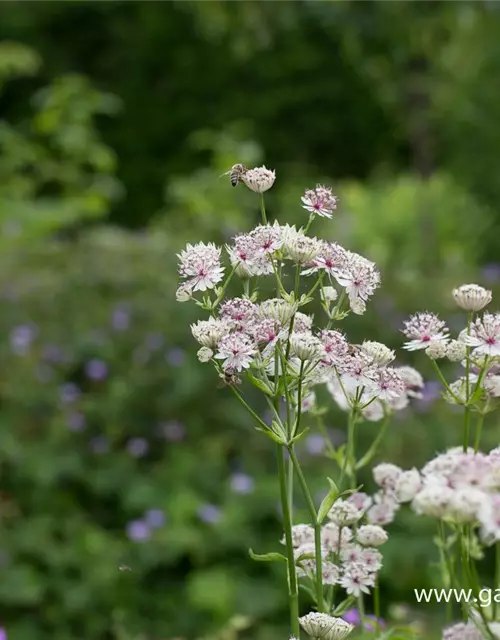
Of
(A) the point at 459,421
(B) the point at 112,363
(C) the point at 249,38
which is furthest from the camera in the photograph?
(C) the point at 249,38

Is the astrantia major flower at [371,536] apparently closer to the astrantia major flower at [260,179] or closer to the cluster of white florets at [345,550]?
the cluster of white florets at [345,550]

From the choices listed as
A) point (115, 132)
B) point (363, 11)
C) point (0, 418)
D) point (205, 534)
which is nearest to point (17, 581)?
point (205, 534)

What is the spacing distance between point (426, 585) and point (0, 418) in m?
1.37

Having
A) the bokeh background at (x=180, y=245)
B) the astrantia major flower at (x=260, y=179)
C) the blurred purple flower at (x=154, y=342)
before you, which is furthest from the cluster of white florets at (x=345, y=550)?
the blurred purple flower at (x=154, y=342)

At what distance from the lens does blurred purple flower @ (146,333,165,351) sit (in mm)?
3191

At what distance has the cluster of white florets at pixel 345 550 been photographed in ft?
3.27

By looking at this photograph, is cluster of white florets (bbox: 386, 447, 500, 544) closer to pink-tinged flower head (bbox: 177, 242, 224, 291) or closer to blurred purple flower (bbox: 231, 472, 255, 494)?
pink-tinged flower head (bbox: 177, 242, 224, 291)

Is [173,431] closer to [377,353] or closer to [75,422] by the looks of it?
[75,422]

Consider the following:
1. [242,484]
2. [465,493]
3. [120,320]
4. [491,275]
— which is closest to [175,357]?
[120,320]

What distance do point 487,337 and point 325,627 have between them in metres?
0.30

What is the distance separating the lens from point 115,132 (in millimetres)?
9898

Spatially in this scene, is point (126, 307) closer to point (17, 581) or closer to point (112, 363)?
point (112, 363)

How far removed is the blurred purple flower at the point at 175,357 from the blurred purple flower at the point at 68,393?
0.31 metres

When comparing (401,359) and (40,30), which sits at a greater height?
(40,30)
